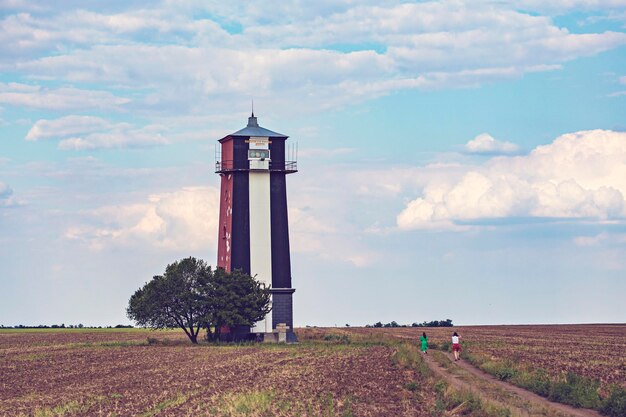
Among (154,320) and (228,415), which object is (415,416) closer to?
(228,415)

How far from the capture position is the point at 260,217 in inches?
3209

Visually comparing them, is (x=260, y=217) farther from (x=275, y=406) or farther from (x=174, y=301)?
(x=275, y=406)

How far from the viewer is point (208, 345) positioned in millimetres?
76625

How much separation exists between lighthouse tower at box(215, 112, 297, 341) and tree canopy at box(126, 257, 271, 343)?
1.73 m

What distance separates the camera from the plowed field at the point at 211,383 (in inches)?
1330

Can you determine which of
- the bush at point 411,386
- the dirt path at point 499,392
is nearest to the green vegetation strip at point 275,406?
the bush at point 411,386

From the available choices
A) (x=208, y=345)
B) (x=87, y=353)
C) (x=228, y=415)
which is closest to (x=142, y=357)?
(x=87, y=353)

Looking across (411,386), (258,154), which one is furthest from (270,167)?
(411,386)

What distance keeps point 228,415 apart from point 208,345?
1795 inches

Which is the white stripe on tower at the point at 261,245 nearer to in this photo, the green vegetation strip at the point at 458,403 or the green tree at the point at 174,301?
the green tree at the point at 174,301

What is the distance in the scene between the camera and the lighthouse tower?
8119 cm

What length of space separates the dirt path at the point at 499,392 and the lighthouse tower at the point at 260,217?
3021cm

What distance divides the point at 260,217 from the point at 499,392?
150 ft

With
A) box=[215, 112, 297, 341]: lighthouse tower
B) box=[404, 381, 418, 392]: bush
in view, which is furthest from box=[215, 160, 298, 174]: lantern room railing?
box=[404, 381, 418, 392]: bush
